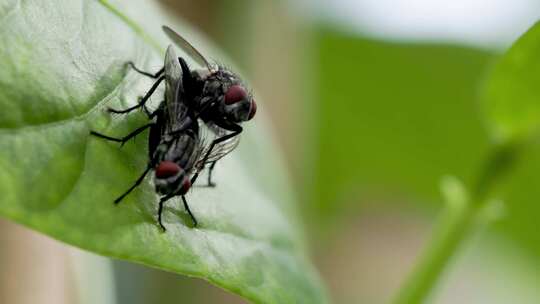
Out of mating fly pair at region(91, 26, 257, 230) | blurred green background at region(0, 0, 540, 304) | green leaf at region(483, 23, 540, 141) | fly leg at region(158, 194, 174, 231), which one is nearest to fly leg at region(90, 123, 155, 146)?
mating fly pair at region(91, 26, 257, 230)

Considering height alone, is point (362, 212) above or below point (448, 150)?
below

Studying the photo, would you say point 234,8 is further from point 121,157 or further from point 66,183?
point 66,183

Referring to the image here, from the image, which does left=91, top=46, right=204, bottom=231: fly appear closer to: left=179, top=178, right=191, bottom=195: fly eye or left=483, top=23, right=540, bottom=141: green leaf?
left=179, top=178, right=191, bottom=195: fly eye

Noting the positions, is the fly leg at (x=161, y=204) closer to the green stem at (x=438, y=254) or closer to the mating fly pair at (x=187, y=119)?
the mating fly pair at (x=187, y=119)

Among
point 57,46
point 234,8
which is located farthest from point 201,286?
point 57,46

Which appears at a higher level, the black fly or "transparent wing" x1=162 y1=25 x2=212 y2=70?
"transparent wing" x1=162 y1=25 x2=212 y2=70

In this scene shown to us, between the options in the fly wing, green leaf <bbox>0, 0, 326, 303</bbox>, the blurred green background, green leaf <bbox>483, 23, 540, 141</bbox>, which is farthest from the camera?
the blurred green background
